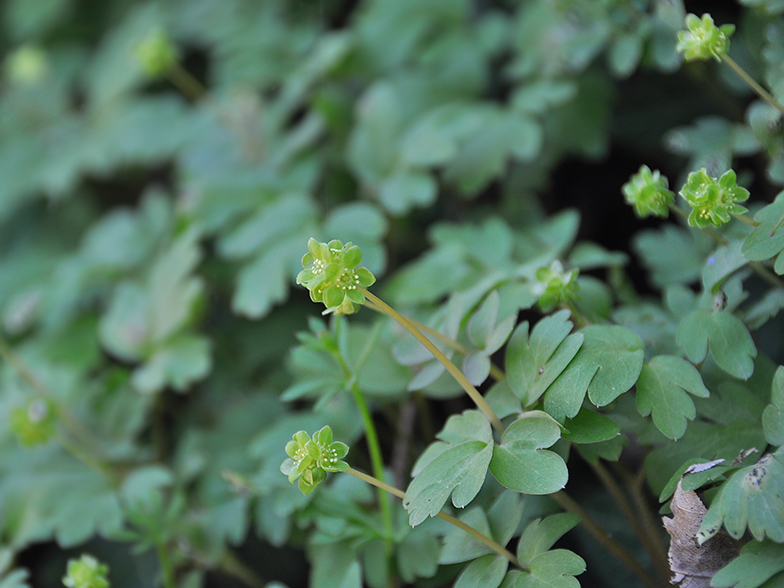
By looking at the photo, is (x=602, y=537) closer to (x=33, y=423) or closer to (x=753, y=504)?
(x=753, y=504)

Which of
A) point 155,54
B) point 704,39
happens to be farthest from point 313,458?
point 155,54

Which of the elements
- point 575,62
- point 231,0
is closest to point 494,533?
point 575,62

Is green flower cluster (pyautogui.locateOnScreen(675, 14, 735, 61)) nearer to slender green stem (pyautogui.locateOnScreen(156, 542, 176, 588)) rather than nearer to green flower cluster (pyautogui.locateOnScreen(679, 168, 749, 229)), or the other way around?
Result: green flower cluster (pyautogui.locateOnScreen(679, 168, 749, 229))

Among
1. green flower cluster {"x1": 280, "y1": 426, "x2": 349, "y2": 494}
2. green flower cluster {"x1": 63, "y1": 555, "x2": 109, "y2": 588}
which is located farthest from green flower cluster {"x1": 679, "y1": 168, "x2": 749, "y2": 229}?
green flower cluster {"x1": 63, "y1": 555, "x2": 109, "y2": 588}

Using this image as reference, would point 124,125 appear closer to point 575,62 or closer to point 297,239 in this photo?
point 297,239

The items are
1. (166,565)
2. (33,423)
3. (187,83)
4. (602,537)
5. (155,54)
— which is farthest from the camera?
(187,83)

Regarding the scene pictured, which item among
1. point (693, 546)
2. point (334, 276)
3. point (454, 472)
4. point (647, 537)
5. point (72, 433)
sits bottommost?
point (72, 433)
